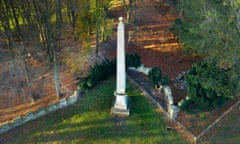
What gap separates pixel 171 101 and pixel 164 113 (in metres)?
0.70

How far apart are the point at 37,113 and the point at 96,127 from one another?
120 inches

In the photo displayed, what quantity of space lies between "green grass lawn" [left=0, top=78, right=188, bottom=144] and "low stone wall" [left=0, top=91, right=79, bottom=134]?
222mm

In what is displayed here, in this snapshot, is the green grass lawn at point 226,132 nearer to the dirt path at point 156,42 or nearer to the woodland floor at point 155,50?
the woodland floor at point 155,50

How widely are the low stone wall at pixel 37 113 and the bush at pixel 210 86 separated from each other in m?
6.04

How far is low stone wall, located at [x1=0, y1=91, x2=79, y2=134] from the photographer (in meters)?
13.6

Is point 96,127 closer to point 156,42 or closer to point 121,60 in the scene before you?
point 121,60

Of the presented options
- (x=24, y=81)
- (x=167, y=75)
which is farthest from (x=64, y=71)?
(x=167, y=75)

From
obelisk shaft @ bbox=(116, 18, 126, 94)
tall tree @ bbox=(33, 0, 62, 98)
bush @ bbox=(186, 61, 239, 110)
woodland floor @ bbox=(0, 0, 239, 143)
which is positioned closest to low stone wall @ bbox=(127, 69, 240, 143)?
woodland floor @ bbox=(0, 0, 239, 143)

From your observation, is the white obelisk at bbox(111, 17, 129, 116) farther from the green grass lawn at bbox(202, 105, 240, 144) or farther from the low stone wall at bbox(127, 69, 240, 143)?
the green grass lawn at bbox(202, 105, 240, 144)

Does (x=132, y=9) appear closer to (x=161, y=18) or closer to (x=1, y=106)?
(x=161, y=18)

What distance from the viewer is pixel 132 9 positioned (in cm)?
2036

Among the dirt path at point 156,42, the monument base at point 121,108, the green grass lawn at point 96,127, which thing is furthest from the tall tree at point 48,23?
the dirt path at point 156,42

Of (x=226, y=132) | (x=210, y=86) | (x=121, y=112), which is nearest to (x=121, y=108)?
(x=121, y=112)

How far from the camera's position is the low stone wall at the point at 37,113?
1365 cm
